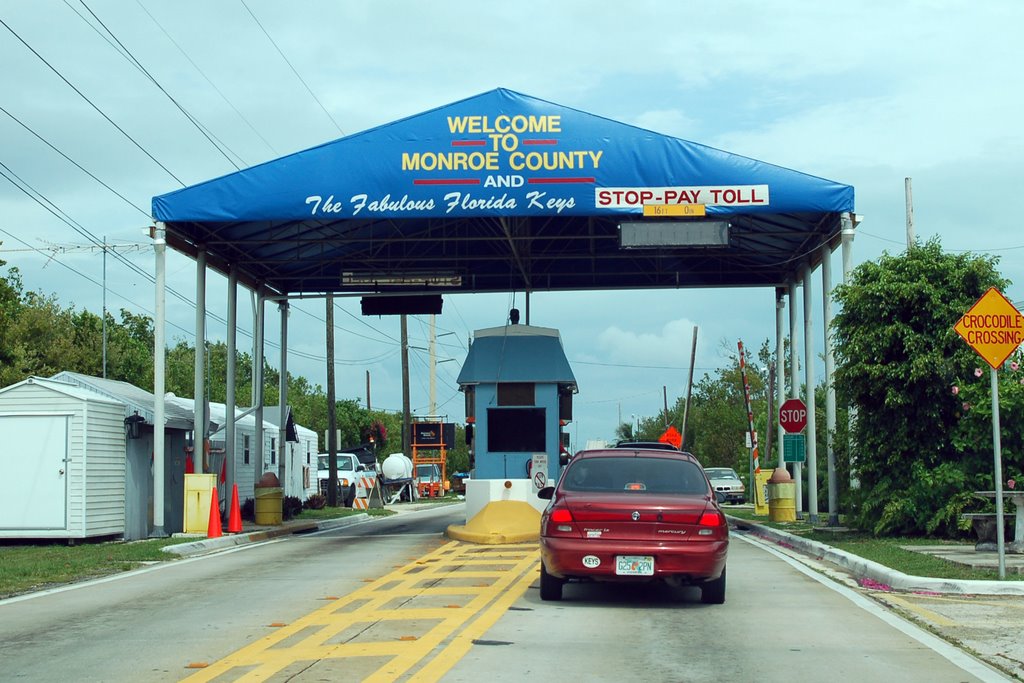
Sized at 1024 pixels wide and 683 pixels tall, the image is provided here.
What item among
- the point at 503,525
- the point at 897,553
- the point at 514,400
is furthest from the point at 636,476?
the point at 514,400

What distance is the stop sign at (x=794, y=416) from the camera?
27.1 metres

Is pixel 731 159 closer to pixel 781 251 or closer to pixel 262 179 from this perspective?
pixel 781 251

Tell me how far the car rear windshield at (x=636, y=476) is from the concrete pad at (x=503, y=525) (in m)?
8.70

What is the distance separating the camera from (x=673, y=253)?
30.3m

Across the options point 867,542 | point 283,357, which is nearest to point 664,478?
point 867,542

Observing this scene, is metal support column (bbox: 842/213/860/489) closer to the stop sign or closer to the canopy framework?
the canopy framework

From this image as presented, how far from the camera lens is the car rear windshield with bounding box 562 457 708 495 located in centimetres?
1272

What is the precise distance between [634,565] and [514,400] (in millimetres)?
16022

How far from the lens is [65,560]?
723 inches

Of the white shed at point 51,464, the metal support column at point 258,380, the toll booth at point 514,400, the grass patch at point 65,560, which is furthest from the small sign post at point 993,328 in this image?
the metal support column at point 258,380

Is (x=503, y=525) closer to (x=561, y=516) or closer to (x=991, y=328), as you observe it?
(x=561, y=516)

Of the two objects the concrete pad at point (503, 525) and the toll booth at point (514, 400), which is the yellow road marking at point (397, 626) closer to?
the concrete pad at point (503, 525)

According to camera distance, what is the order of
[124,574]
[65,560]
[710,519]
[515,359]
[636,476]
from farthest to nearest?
[515,359] → [65,560] → [124,574] → [636,476] → [710,519]

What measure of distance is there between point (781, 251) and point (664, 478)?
18307 millimetres
